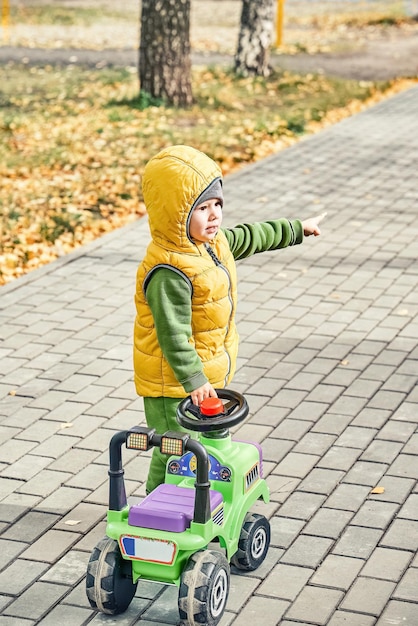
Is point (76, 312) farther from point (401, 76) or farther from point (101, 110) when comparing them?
point (401, 76)

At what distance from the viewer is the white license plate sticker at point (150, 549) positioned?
4258mm

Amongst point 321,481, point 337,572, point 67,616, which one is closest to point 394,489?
point 321,481

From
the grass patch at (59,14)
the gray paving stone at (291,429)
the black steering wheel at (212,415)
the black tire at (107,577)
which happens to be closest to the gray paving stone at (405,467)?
the gray paving stone at (291,429)

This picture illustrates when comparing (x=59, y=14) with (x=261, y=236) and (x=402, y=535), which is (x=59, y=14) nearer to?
(x=261, y=236)

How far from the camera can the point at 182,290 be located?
4473 mm

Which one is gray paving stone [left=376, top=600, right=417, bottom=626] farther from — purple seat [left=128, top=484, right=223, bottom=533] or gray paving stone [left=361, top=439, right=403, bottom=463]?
gray paving stone [left=361, top=439, right=403, bottom=463]

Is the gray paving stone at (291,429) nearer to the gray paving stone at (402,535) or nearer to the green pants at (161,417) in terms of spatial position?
the gray paving stone at (402,535)

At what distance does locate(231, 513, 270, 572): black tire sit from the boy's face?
1172 mm

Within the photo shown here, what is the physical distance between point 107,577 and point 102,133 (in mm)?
9995

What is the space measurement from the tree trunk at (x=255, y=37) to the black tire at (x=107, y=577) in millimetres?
13791

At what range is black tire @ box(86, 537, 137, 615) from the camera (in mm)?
4387

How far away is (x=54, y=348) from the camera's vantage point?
753cm

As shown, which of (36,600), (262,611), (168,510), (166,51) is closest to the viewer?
(168,510)

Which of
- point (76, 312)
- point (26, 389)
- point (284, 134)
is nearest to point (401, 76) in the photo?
point (284, 134)
